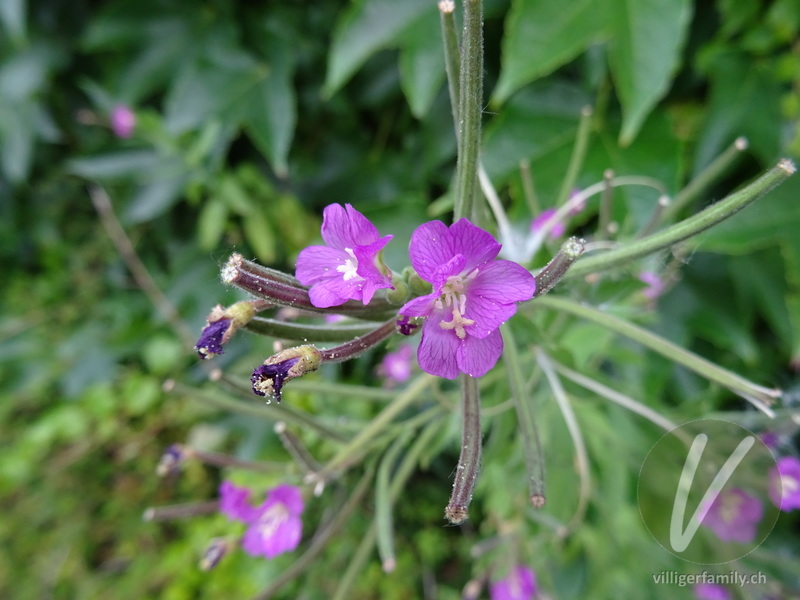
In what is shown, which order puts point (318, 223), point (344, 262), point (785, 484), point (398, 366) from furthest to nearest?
point (318, 223)
point (398, 366)
point (785, 484)
point (344, 262)

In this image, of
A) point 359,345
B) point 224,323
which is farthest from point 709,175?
point 224,323

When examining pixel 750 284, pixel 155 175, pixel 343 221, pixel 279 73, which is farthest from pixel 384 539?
pixel 155 175

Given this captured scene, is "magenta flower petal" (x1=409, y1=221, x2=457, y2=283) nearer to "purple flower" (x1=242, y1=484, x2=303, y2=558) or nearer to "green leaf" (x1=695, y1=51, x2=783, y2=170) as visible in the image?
"purple flower" (x1=242, y1=484, x2=303, y2=558)

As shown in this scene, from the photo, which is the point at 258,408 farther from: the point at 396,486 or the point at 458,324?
the point at 458,324

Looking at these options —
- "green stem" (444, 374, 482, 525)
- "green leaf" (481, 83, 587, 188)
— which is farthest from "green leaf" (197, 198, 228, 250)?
"green stem" (444, 374, 482, 525)

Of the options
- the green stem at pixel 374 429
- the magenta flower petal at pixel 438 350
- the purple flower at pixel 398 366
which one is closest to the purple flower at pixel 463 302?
the magenta flower petal at pixel 438 350

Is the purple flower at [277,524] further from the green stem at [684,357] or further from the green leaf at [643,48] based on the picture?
the green leaf at [643,48]

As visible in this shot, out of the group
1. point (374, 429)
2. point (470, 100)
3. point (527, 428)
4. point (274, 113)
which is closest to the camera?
point (470, 100)
